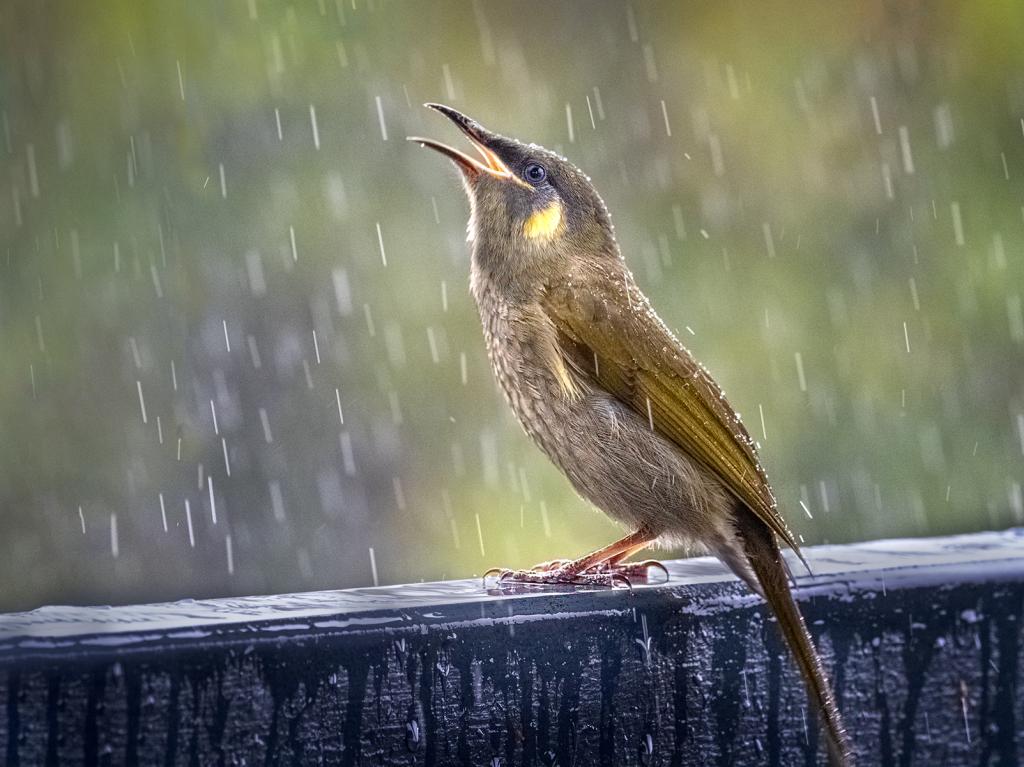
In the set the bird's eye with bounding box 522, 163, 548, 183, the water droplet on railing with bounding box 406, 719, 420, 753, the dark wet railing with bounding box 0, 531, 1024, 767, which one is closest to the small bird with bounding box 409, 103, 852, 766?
the bird's eye with bounding box 522, 163, 548, 183

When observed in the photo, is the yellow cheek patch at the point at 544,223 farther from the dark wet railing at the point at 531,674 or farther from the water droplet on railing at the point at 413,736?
the water droplet on railing at the point at 413,736

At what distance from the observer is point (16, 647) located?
2221 mm

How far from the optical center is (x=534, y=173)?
182 inches

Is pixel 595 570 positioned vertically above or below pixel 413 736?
above

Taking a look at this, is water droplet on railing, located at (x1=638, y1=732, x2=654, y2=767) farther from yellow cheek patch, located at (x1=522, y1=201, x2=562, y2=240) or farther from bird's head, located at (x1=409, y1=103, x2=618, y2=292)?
yellow cheek patch, located at (x1=522, y1=201, x2=562, y2=240)

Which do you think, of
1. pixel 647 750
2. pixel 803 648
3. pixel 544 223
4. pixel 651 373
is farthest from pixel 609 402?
pixel 647 750

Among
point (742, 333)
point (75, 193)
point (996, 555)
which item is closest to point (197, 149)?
point (75, 193)

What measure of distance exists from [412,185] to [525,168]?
2793mm

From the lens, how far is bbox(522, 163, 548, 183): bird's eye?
15.1ft

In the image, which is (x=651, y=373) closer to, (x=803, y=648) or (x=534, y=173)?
(x=534, y=173)

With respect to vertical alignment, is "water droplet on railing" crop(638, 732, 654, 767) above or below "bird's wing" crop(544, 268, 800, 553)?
below

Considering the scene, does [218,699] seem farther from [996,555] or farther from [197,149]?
[197,149]

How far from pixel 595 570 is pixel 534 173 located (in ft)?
4.29

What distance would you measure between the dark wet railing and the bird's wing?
24.9 inches
